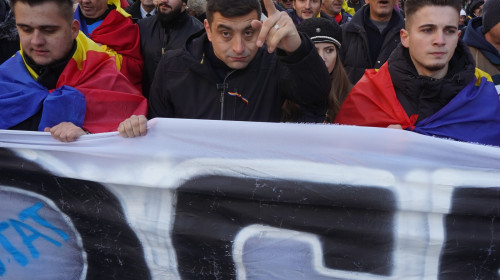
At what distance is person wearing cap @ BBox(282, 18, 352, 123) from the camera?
2740 millimetres

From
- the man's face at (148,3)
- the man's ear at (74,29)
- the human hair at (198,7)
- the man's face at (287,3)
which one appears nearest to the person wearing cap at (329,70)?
the man's ear at (74,29)

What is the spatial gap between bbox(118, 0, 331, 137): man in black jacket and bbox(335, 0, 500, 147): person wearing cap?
359 millimetres

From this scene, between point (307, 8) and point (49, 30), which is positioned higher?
point (307, 8)

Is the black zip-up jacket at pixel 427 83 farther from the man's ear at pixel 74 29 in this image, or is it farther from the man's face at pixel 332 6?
the man's face at pixel 332 6

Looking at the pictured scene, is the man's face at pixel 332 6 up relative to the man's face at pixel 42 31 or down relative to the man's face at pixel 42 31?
up

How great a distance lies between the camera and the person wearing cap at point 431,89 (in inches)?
105

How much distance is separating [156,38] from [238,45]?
1.86m

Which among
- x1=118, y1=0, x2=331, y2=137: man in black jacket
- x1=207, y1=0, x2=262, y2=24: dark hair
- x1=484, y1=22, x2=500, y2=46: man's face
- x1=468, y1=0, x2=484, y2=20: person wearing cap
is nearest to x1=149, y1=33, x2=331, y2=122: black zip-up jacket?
x1=118, y1=0, x2=331, y2=137: man in black jacket

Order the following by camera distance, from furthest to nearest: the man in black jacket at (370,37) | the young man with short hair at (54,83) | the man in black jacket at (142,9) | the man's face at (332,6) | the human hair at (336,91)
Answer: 1. the man's face at (332,6)
2. the man in black jacket at (142,9)
3. the man in black jacket at (370,37)
4. the human hair at (336,91)
5. the young man with short hair at (54,83)

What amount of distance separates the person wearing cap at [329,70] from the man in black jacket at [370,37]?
0.75 meters

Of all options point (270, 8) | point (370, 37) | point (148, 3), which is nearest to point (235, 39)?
point (270, 8)

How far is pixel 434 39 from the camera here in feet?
9.25

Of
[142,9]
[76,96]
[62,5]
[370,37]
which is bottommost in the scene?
[76,96]

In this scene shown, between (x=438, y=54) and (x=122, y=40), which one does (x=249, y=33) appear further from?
(x=122, y=40)
